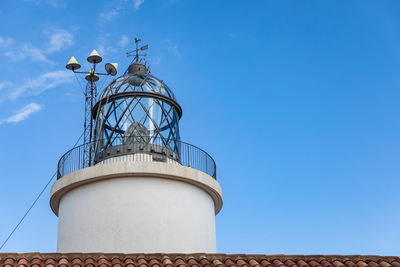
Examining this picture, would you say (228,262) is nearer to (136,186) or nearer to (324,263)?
(324,263)

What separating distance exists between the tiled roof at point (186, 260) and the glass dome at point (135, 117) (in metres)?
4.29

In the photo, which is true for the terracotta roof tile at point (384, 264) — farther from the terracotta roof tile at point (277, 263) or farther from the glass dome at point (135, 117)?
the glass dome at point (135, 117)

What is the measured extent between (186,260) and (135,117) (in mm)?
5208

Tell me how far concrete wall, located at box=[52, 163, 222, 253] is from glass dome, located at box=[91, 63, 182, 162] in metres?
1.03

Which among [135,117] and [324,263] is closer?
[324,263]

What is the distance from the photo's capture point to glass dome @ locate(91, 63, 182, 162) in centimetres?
1527

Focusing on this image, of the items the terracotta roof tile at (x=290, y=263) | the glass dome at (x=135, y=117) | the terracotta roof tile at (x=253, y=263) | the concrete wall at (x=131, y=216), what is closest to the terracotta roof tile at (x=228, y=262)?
the terracotta roof tile at (x=253, y=263)

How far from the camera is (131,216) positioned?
14.0 metres

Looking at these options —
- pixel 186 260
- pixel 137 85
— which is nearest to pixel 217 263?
pixel 186 260

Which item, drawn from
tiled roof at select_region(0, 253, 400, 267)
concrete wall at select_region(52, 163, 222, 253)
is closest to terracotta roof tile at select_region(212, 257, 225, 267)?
tiled roof at select_region(0, 253, 400, 267)

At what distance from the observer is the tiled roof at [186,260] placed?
1067 cm

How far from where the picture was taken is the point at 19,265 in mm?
10430

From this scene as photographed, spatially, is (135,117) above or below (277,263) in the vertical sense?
above

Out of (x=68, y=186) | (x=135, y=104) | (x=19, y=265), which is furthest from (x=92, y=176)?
(x=19, y=265)
